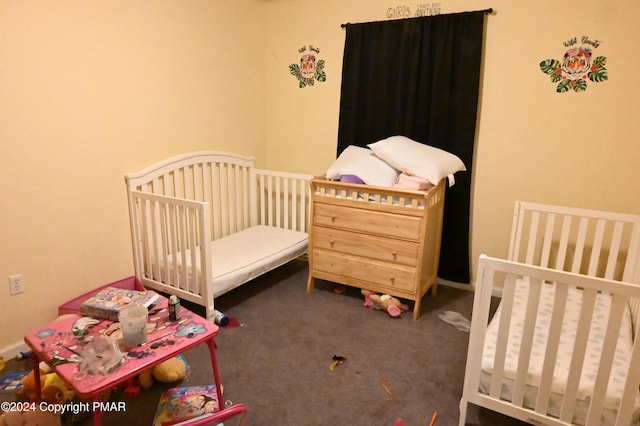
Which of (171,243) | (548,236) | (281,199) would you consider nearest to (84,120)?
(171,243)

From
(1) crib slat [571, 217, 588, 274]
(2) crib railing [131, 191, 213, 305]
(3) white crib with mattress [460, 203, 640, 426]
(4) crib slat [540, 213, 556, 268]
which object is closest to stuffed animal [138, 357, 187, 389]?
(2) crib railing [131, 191, 213, 305]

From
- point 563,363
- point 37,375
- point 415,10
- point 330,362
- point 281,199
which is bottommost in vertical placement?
point 330,362

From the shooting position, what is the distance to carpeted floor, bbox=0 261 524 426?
1872mm

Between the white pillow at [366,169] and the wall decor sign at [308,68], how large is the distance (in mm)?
916

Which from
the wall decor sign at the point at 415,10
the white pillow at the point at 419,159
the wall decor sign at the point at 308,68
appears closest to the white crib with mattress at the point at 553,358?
the white pillow at the point at 419,159

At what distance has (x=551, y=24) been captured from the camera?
2.60 metres

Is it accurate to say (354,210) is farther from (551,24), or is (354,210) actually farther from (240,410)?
(551,24)

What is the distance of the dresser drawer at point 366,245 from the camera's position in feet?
8.58

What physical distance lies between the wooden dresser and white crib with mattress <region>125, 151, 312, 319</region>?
0.40 m

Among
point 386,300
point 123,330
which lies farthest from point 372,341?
point 123,330

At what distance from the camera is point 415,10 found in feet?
9.73

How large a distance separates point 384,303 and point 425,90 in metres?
1.55

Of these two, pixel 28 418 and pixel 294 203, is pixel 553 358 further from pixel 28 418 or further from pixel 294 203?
pixel 294 203

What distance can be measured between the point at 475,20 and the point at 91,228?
110 inches
